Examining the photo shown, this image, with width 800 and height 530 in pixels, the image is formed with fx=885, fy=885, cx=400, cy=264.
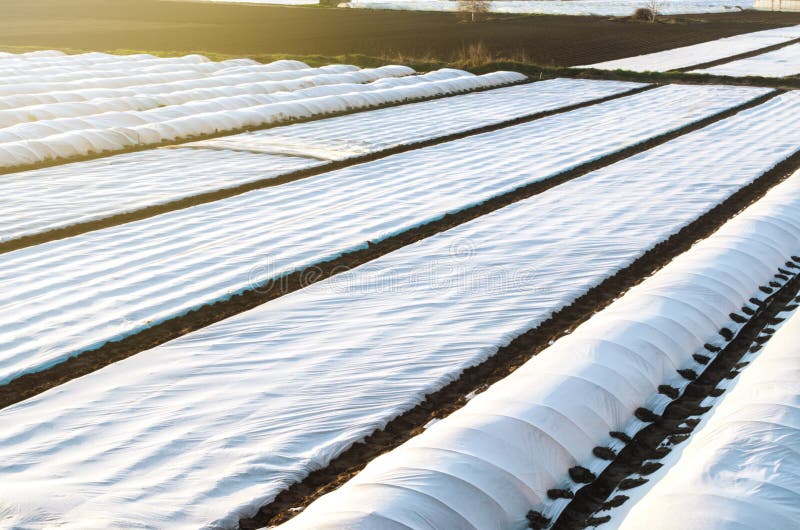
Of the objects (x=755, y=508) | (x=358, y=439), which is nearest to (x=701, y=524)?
(x=755, y=508)

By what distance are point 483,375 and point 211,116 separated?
12.2 metres

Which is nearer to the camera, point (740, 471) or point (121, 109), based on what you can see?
point (740, 471)

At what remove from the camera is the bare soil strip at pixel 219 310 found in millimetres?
6980

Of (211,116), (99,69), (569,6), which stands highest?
(569,6)

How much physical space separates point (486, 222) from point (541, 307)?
2859 mm

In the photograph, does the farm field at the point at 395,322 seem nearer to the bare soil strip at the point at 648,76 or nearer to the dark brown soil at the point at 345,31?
the bare soil strip at the point at 648,76

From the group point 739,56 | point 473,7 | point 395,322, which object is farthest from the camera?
point 473,7

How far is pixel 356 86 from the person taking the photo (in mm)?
22328

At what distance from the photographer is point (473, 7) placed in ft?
154

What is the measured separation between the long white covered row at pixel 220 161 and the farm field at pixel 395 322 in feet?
0.28

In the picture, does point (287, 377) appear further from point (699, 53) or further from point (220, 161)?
point (699, 53)

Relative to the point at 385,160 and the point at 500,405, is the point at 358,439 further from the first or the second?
the point at 385,160

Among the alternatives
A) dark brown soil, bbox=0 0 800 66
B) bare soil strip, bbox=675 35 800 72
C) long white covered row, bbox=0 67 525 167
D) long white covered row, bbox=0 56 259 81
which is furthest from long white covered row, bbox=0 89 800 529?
dark brown soil, bbox=0 0 800 66

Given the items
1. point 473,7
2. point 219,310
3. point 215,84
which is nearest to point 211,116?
point 215,84
